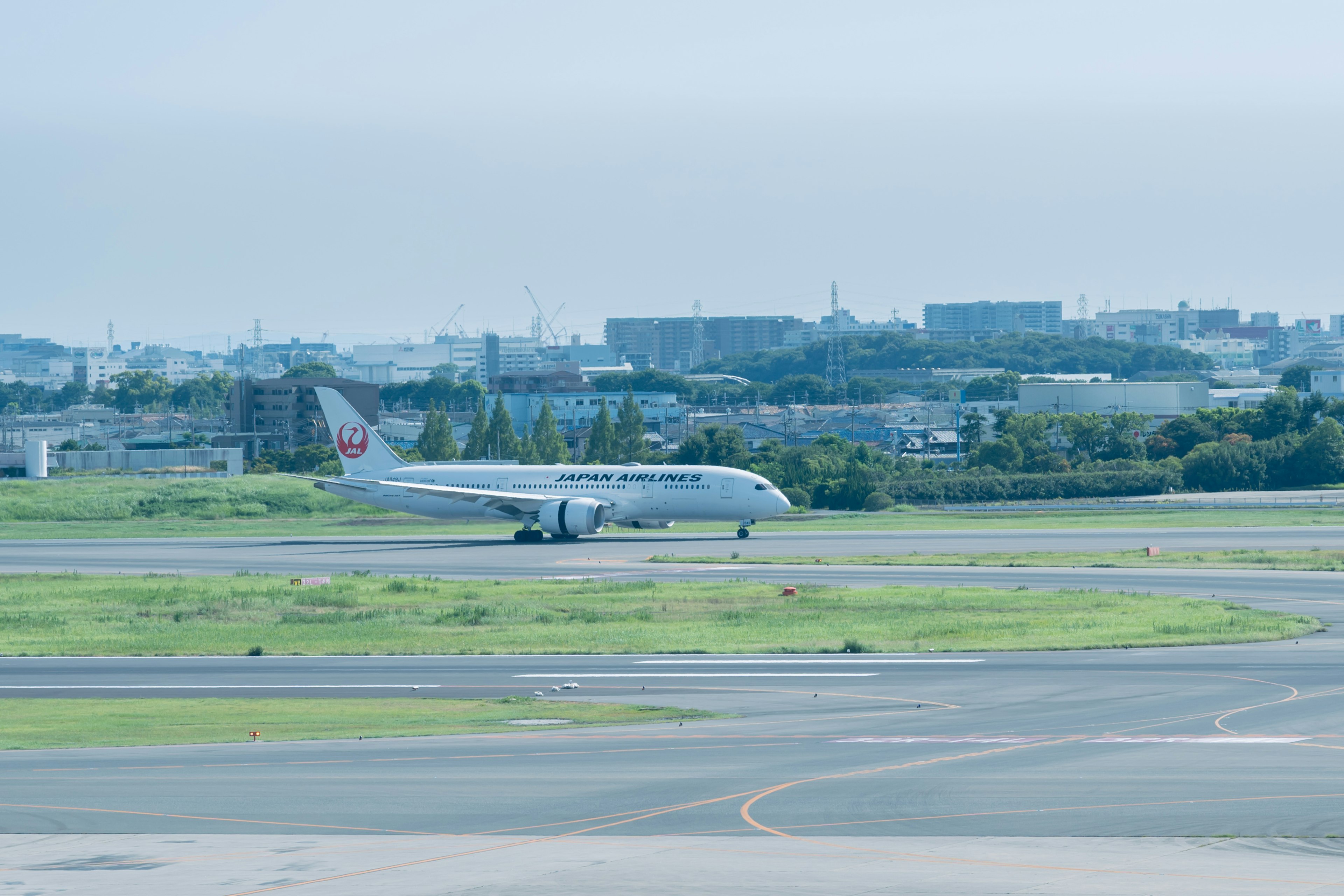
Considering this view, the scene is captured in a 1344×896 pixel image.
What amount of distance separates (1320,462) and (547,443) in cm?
7218

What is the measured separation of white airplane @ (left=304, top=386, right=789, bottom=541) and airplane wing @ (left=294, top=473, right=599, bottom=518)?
66mm

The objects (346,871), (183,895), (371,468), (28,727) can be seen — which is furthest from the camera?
(371,468)

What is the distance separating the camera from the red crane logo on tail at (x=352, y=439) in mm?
83125

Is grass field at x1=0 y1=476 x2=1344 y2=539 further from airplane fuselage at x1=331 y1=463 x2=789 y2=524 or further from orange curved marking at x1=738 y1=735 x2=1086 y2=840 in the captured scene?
orange curved marking at x1=738 y1=735 x2=1086 y2=840

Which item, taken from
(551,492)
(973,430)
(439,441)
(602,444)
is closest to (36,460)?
(439,441)

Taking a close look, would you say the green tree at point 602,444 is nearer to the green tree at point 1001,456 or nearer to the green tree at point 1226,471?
the green tree at point 1001,456

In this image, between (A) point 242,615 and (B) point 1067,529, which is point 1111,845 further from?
(B) point 1067,529

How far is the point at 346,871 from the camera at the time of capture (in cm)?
1634

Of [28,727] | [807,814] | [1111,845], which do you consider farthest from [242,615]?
[1111,845]

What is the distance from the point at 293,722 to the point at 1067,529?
200 ft

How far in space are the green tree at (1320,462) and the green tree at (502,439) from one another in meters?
75.0

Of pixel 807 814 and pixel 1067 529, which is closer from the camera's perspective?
pixel 807 814

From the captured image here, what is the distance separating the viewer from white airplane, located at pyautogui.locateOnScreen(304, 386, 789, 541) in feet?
246

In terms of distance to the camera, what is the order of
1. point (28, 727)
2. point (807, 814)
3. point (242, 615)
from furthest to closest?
1. point (242, 615)
2. point (28, 727)
3. point (807, 814)
